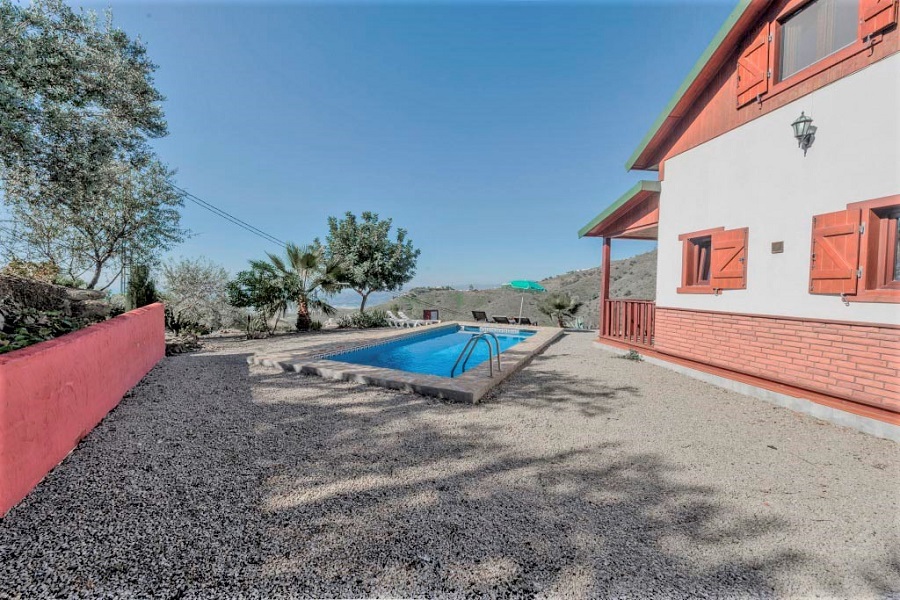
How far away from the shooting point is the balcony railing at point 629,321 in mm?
8242

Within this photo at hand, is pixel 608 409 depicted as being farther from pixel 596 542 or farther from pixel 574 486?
pixel 596 542

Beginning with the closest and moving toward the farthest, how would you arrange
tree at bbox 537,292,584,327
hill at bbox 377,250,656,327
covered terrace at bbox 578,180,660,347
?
covered terrace at bbox 578,180,660,347 < tree at bbox 537,292,584,327 < hill at bbox 377,250,656,327

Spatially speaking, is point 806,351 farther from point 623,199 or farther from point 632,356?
point 623,199

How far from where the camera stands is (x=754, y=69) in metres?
5.54

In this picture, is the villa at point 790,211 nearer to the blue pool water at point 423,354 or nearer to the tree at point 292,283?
the blue pool water at point 423,354

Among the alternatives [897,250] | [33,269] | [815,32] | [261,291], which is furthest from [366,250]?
[897,250]

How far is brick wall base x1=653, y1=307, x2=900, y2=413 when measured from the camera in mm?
3928

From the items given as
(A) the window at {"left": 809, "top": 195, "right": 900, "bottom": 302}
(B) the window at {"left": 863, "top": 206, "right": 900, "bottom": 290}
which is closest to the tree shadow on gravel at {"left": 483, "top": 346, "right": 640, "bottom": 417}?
(A) the window at {"left": 809, "top": 195, "right": 900, "bottom": 302}

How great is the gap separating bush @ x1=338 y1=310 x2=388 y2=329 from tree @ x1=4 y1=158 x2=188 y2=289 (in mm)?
6518

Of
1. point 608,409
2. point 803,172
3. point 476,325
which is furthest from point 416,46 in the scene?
point 608,409

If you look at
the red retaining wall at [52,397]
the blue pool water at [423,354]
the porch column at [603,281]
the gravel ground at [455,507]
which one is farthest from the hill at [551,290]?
the gravel ground at [455,507]

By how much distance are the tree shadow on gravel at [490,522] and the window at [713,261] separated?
13.9ft

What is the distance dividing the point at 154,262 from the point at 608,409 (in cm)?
1375

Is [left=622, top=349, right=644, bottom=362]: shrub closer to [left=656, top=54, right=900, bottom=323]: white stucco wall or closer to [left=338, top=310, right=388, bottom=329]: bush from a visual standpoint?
[left=656, top=54, right=900, bottom=323]: white stucco wall
